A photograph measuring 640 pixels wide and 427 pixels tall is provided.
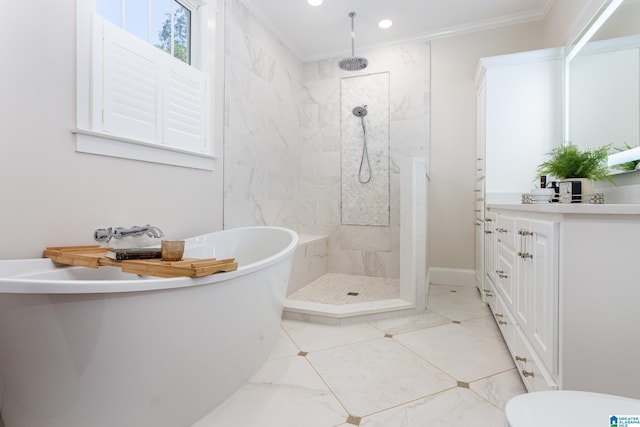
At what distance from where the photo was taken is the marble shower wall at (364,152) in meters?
3.47

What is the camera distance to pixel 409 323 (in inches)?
86.4

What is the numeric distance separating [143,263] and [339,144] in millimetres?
2886

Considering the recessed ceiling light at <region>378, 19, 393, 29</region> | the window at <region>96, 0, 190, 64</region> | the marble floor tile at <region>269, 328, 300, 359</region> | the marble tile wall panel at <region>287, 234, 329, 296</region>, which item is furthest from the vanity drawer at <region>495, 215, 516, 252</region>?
the window at <region>96, 0, 190, 64</region>

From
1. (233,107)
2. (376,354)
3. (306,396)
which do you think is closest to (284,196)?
(233,107)

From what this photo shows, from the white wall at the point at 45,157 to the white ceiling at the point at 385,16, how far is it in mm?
1904

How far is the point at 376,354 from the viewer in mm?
1754

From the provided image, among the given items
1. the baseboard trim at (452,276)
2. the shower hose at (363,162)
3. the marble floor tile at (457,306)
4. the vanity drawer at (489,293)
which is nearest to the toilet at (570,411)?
the vanity drawer at (489,293)

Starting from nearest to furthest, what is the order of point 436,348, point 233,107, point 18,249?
point 18,249 < point 436,348 < point 233,107

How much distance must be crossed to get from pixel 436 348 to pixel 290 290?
131 centimetres

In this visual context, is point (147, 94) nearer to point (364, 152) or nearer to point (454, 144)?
point (364, 152)

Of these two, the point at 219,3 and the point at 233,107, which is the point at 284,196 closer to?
the point at 233,107

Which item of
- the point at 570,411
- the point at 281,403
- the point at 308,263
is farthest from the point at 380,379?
the point at 308,263

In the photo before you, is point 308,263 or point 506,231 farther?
point 308,263

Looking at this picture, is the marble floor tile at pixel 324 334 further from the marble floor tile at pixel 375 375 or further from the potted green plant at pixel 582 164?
the potted green plant at pixel 582 164
